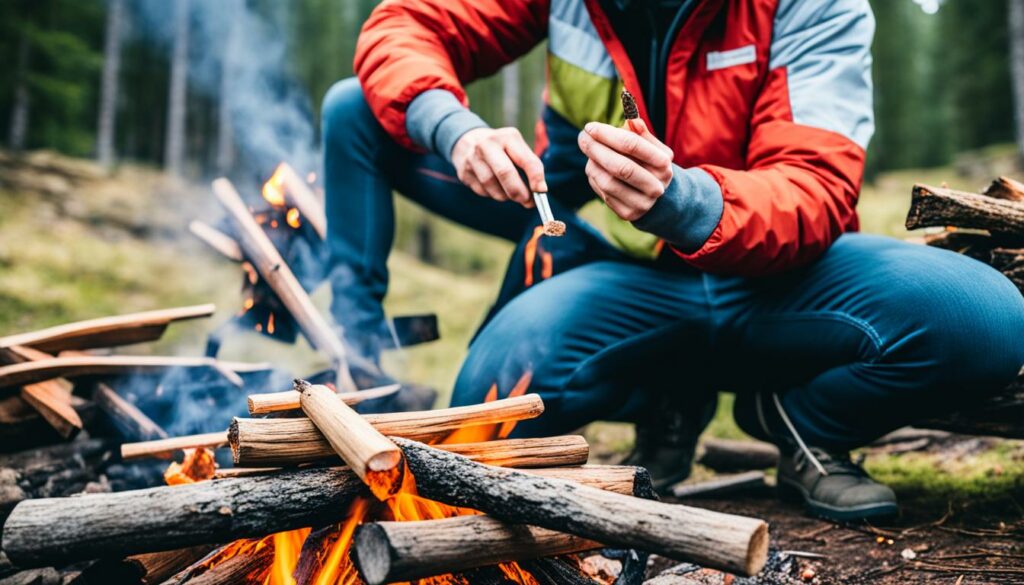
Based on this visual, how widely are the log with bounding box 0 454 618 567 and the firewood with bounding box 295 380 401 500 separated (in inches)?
4.0

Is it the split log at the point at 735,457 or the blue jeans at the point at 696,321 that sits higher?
the blue jeans at the point at 696,321

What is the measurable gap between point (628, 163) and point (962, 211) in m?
1.28

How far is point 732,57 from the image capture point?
239cm

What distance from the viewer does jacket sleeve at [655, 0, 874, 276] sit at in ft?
6.56

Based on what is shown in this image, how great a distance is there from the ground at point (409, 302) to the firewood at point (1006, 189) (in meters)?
1.03

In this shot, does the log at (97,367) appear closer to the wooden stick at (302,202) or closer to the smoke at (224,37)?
the wooden stick at (302,202)

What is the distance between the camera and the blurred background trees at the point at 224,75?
16.2m

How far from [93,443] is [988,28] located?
2606cm

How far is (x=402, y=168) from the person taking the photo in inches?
116

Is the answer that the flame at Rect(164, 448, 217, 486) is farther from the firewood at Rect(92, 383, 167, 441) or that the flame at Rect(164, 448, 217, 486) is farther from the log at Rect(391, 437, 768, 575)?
the log at Rect(391, 437, 768, 575)

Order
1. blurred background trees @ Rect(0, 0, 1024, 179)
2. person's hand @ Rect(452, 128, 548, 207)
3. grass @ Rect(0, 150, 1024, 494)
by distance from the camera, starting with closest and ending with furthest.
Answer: person's hand @ Rect(452, 128, 548, 207), grass @ Rect(0, 150, 1024, 494), blurred background trees @ Rect(0, 0, 1024, 179)

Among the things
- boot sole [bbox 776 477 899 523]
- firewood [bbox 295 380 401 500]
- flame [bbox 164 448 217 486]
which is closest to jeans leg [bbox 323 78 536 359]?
flame [bbox 164 448 217 486]

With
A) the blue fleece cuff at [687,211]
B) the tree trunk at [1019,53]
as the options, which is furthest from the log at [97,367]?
the tree trunk at [1019,53]

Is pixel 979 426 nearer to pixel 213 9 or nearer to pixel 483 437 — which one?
pixel 483 437
